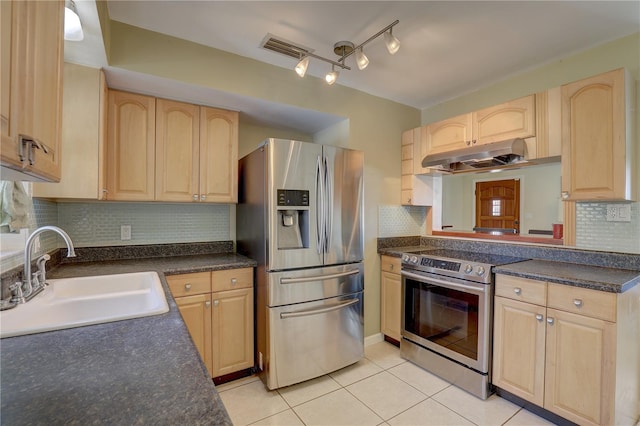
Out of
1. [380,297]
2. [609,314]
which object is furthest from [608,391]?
[380,297]

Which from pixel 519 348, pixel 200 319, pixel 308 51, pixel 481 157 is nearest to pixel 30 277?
pixel 200 319

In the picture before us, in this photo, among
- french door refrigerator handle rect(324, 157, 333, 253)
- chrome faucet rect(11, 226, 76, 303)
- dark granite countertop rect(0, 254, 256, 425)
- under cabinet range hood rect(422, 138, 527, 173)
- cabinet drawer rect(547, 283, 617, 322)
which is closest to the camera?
dark granite countertop rect(0, 254, 256, 425)

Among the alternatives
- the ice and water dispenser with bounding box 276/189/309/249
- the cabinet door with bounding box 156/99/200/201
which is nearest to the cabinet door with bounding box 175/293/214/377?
the ice and water dispenser with bounding box 276/189/309/249

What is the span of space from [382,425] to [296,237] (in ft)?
4.28

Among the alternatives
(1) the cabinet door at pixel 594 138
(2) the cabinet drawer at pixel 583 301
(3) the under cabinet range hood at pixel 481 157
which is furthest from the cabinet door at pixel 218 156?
(1) the cabinet door at pixel 594 138

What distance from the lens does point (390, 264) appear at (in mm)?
2777

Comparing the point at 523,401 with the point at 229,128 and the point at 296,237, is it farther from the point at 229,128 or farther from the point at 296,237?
the point at 229,128

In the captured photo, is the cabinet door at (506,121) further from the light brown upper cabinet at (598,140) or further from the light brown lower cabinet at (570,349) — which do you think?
the light brown lower cabinet at (570,349)

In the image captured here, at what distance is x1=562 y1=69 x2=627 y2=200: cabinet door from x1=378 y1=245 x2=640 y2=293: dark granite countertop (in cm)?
46

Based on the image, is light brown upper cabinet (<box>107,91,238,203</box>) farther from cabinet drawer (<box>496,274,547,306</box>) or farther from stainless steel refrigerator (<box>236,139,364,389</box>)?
cabinet drawer (<box>496,274,547,306</box>)

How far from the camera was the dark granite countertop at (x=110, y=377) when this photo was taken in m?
0.55

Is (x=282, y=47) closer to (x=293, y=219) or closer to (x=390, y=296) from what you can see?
(x=293, y=219)

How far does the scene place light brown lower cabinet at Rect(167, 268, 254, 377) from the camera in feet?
6.63

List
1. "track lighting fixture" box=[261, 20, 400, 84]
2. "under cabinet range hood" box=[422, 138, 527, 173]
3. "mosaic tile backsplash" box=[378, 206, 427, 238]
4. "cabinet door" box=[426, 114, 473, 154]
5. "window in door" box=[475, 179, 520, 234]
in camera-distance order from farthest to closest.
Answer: "mosaic tile backsplash" box=[378, 206, 427, 238] → "window in door" box=[475, 179, 520, 234] → "cabinet door" box=[426, 114, 473, 154] → "under cabinet range hood" box=[422, 138, 527, 173] → "track lighting fixture" box=[261, 20, 400, 84]
